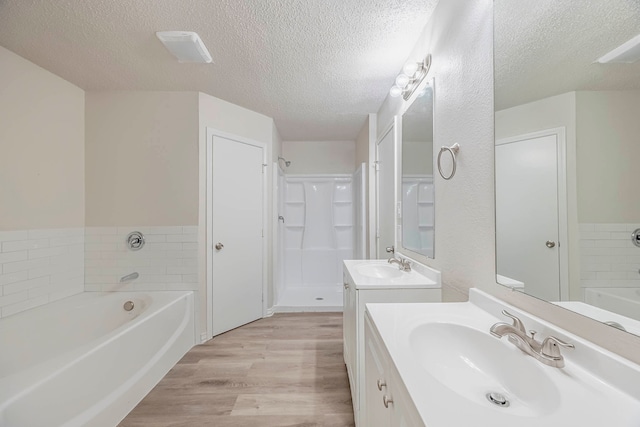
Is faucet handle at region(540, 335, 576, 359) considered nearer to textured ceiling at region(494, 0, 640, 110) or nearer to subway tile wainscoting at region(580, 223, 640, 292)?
subway tile wainscoting at region(580, 223, 640, 292)

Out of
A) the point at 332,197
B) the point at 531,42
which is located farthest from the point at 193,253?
the point at 531,42

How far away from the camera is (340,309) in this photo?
293cm

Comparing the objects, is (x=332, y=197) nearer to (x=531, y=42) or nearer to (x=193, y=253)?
(x=193, y=253)

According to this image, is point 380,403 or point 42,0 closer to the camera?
point 380,403

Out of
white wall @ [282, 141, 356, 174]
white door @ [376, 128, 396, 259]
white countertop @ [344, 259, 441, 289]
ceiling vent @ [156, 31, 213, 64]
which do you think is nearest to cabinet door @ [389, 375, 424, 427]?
white countertop @ [344, 259, 441, 289]

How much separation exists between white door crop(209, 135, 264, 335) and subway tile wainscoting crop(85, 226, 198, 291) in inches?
11.0

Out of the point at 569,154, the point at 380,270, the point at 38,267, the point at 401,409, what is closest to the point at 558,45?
the point at 569,154

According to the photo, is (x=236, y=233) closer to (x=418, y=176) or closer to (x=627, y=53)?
(x=418, y=176)

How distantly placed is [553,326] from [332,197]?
331 cm

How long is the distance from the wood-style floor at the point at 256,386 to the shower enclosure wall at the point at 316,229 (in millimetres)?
1442

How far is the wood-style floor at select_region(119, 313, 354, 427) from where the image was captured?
139 cm

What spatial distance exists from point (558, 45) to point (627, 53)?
19cm

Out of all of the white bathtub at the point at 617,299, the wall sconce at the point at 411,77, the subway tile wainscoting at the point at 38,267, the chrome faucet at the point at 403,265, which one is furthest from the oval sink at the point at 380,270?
the subway tile wainscoting at the point at 38,267

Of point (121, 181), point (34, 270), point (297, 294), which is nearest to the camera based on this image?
point (34, 270)
